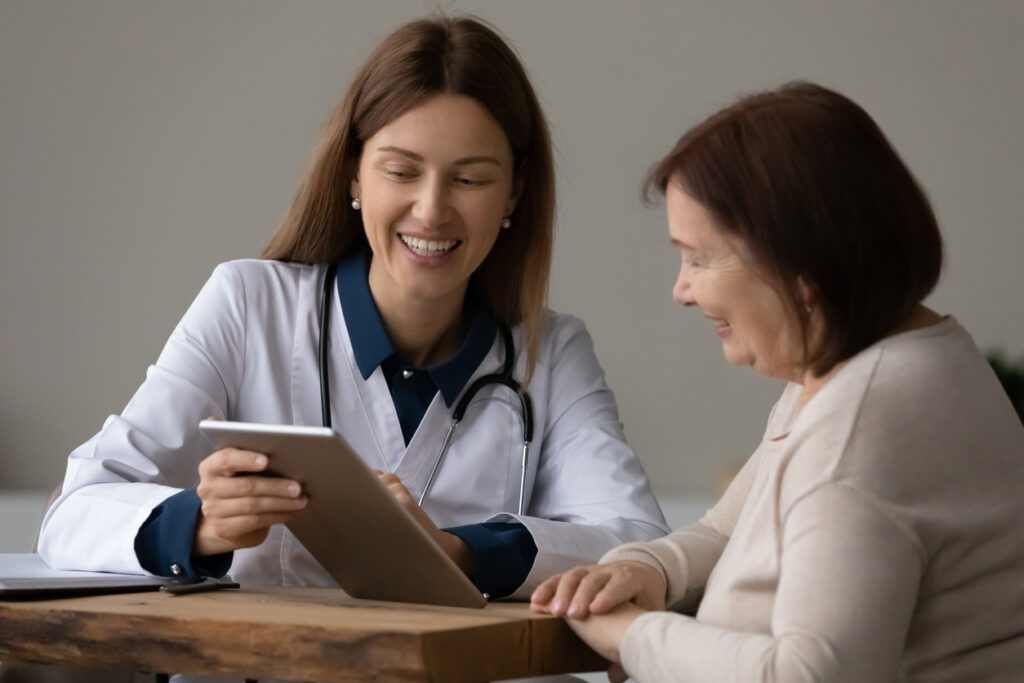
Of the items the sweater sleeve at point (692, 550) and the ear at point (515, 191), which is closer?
the sweater sleeve at point (692, 550)

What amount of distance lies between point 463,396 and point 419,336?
0.15m

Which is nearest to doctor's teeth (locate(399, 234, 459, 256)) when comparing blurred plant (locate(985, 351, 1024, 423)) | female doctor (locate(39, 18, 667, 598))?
female doctor (locate(39, 18, 667, 598))

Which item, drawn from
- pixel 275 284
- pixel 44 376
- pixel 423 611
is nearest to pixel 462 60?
pixel 275 284

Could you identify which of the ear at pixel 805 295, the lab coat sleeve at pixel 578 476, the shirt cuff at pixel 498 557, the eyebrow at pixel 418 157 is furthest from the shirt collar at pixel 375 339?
the ear at pixel 805 295

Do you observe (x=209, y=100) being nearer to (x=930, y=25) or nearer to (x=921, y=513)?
(x=930, y=25)

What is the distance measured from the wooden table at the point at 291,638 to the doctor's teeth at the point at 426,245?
2.15 feet

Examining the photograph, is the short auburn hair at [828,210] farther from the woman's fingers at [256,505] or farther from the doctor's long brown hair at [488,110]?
the doctor's long brown hair at [488,110]

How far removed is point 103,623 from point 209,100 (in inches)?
123

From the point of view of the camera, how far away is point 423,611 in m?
1.22

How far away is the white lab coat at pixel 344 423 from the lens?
1702 mm

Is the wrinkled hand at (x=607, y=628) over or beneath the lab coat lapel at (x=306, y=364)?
beneath

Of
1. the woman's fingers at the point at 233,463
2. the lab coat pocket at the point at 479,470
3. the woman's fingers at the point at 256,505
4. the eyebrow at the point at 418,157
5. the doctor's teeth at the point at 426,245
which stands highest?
the eyebrow at the point at 418,157

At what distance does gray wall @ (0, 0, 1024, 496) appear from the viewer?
3994 millimetres

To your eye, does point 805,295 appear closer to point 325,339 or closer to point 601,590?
point 601,590
